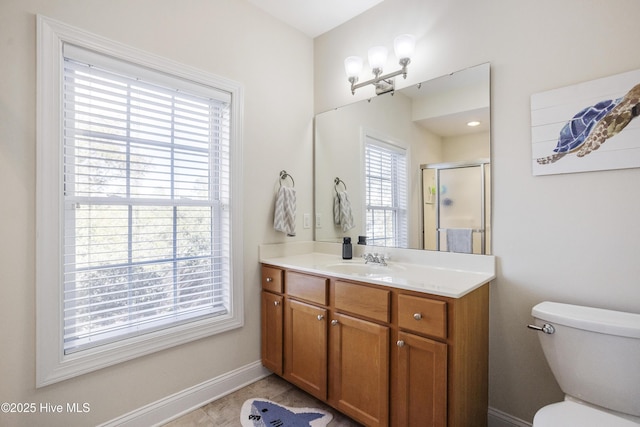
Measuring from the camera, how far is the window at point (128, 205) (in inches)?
56.6

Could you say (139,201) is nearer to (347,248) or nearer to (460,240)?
(347,248)

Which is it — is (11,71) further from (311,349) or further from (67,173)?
(311,349)

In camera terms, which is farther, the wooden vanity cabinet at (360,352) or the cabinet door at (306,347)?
the cabinet door at (306,347)

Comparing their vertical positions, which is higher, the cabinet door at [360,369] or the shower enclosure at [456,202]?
the shower enclosure at [456,202]

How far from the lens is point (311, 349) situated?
188 centimetres

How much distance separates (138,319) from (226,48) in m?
1.81

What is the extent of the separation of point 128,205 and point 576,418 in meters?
2.21

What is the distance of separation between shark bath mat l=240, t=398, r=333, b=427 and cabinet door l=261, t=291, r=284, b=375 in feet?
0.83

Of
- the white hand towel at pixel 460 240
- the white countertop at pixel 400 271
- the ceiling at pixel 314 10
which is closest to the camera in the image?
the white countertop at pixel 400 271

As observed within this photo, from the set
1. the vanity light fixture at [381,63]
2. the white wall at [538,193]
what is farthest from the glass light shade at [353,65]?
the white wall at [538,193]

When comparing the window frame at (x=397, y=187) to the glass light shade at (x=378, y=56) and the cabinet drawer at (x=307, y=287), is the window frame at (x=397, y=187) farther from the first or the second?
the cabinet drawer at (x=307, y=287)

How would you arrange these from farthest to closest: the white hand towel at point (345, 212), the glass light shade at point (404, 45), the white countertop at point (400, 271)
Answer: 1. the white hand towel at point (345, 212)
2. the glass light shade at point (404, 45)
3. the white countertop at point (400, 271)

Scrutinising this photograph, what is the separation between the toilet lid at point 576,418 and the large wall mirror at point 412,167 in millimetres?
770

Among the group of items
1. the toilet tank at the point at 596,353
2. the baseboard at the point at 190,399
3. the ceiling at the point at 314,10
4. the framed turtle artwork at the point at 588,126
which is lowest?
the baseboard at the point at 190,399
